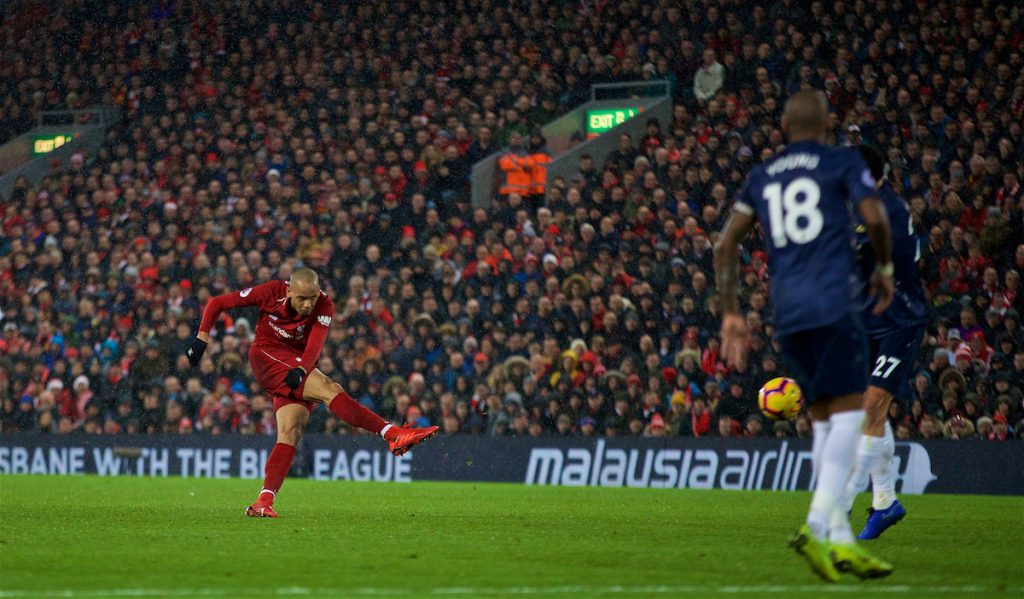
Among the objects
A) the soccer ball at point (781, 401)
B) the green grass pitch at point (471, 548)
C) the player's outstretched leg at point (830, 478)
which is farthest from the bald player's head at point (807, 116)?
the soccer ball at point (781, 401)

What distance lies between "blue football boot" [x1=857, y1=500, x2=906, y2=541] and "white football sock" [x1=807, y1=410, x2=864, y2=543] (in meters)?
2.44

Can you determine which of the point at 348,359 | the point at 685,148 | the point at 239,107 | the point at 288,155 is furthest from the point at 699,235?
the point at 239,107

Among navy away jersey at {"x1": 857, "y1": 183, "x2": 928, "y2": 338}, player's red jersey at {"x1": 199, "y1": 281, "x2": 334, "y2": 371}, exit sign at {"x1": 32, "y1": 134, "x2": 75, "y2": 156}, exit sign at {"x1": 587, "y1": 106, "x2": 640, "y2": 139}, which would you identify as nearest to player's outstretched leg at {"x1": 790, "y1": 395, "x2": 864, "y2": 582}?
navy away jersey at {"x1": 857, "y1": 183, "x2": 928, "y2": 338}

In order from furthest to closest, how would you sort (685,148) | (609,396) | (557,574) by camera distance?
(685,148) → (609,396) → (557,574)

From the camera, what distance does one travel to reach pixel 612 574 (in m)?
6.78

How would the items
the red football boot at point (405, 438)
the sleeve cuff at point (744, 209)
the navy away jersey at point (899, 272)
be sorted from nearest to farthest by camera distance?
the sleeve cuff at point (744, 209) → the navy away jersey at point (899, 272) → the red football boot at point (405, 438)

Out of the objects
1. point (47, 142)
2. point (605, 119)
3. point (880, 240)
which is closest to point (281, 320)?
point (880, 240)

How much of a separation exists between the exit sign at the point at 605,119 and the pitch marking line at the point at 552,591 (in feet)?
55.7

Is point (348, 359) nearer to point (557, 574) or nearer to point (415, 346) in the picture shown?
point (415, 346)

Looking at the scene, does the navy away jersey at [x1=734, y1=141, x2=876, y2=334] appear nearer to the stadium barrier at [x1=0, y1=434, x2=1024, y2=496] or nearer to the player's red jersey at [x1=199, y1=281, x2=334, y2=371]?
the player's red jersey at [x1=199, y1=281, x2=334, y2=371]

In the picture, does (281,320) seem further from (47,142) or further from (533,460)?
(47,142)

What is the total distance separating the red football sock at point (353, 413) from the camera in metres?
11.3

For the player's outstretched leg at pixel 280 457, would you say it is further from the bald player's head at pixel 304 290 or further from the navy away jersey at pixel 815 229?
the navy away jersey at pixel 815 229

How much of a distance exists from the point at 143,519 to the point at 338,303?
11.1 m
